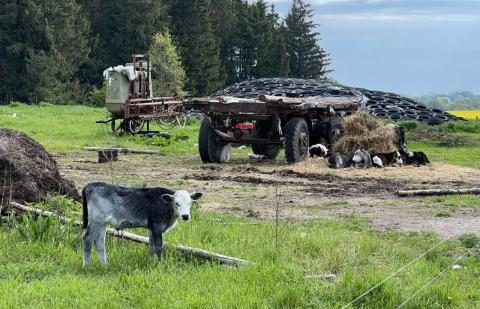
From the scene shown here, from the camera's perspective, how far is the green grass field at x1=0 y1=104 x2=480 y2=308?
252 inches

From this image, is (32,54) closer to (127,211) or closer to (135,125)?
(135,125)

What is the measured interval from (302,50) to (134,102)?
5420cm

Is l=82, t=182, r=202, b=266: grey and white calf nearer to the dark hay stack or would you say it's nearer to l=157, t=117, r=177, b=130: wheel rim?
the dark hay stack

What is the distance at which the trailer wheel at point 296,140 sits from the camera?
56.5 feet

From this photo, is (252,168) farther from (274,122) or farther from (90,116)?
(90,116)

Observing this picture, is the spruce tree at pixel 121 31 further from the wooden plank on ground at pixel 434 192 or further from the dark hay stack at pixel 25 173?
the dark hay stack at pixel 25 173

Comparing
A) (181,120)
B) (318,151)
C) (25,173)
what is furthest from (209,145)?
(181,120)

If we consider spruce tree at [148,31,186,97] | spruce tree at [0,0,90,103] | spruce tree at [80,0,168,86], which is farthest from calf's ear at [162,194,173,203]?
spruce tree at [80,0,168,86]

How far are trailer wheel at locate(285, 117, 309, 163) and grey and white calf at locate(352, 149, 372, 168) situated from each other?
1.28 metres

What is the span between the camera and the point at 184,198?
726 centimetres

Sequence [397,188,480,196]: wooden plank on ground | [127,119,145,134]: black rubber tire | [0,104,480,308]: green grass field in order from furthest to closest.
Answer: [127,119,145,134]: black rubber tire, [397,188,480,196]: wooden plank on ground, [0,104,480,308]: green grass field

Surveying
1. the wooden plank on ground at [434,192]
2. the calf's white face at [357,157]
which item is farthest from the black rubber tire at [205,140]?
the wooden plank on ground at [434,192]

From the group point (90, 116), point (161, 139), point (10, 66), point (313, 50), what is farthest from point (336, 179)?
point (313, 50)

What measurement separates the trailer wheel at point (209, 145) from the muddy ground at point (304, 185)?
32 cm
